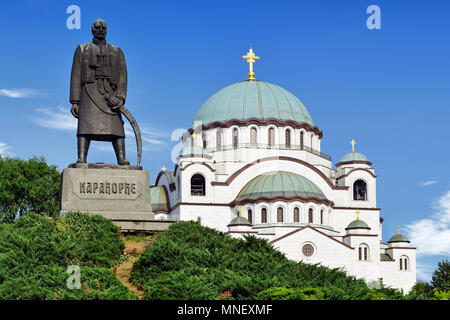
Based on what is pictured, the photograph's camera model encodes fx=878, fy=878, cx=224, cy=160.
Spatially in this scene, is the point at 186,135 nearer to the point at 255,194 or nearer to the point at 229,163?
the point at 229,163

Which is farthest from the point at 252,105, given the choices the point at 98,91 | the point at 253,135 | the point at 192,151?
the point at 98,91

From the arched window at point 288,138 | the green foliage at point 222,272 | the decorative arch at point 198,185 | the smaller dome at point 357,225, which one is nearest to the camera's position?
the green foliage at point 222,272

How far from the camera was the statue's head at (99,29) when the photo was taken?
22.5 meters

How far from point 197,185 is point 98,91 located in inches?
1403

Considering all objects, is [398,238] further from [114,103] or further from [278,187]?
[114,103]

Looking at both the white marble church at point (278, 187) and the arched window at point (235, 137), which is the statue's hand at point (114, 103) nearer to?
the white marble church at point (278, 187)

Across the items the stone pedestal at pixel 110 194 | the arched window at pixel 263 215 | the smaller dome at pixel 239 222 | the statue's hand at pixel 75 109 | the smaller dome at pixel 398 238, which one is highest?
the arched window at pixel 263 215

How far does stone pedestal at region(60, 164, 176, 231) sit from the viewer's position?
21750 millimetres

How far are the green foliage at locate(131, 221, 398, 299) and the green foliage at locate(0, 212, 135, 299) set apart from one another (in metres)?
0.94

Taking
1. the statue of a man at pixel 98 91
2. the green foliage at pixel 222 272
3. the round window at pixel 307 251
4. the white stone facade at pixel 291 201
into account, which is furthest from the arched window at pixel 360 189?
the statue of a man at pixel 98 91

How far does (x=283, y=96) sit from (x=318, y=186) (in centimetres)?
730

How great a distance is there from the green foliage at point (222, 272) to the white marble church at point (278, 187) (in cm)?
2872

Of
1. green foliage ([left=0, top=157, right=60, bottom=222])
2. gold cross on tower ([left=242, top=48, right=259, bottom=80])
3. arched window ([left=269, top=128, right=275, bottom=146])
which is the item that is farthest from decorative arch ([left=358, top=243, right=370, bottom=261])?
green foliage ([left=0, top=157, right=60, bottom=222])
